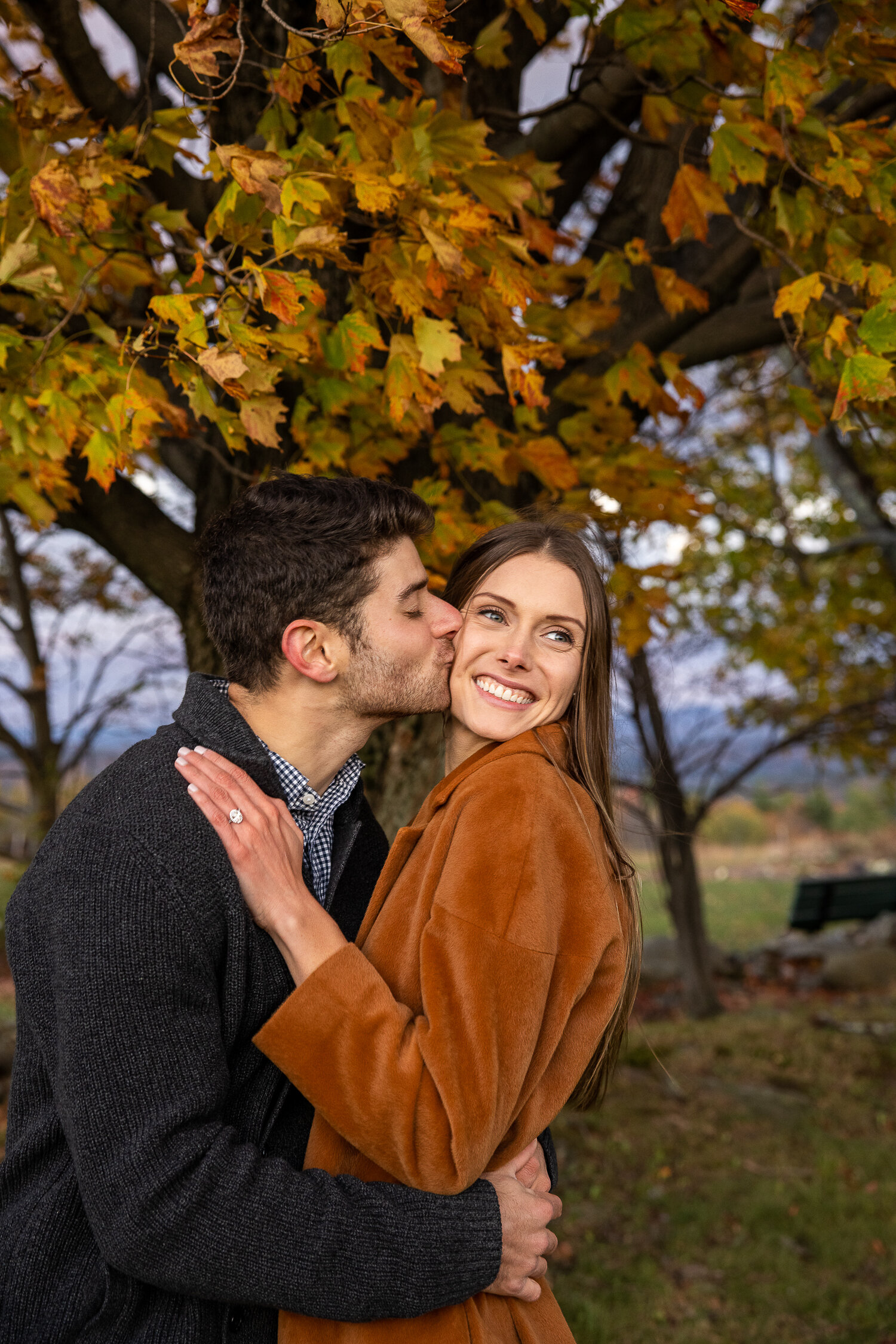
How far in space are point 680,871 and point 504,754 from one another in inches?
278

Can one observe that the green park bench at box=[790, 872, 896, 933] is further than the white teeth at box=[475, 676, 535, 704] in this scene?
Yes

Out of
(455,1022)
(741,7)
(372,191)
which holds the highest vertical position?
(372,191)

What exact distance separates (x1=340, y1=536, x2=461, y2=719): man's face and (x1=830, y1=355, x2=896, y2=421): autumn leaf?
42.9 inches

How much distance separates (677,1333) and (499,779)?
3.44 m

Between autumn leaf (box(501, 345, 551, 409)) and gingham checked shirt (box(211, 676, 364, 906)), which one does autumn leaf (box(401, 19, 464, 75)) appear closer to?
autumn leaf (box(501, 345, 551, 409))

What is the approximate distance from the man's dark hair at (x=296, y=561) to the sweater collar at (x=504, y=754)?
369 mm

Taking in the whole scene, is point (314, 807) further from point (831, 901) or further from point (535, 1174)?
point (831, 901)

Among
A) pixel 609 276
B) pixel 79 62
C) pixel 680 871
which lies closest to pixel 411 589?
pixel 609 276

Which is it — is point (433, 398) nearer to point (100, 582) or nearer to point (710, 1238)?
point (710, 1238)

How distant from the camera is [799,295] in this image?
2.69 meters

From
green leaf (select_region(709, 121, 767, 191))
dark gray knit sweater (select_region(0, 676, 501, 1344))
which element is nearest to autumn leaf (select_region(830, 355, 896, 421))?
green leaf (select_region(709, 121, 767, 191))

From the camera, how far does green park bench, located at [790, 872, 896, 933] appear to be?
11.5 meters

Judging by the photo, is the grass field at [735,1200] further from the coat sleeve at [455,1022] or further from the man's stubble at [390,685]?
the man's stubble at [390,685]

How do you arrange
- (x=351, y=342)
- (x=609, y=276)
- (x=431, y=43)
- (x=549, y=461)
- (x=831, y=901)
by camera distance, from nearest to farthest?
1. (x=431, y=43)
2. (x=351, y=342)
3. (x=549, y=461)
4. (x=609, y=276)
5. (x=831, y=901)
